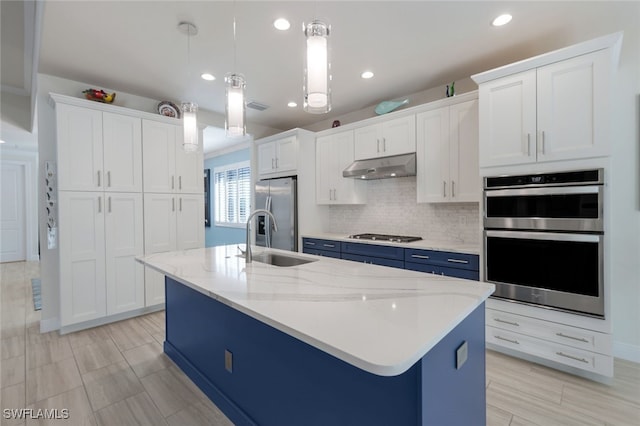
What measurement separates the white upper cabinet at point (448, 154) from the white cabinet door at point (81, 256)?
3.55 metres

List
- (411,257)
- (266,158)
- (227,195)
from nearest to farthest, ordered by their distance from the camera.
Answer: (411,257)
(266,158)
(227,195)

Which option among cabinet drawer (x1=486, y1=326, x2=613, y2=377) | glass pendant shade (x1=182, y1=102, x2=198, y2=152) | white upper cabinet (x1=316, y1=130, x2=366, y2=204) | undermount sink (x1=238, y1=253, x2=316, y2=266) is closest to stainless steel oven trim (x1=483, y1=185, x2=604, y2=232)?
cabinet drawer (x1=486, y1=326, x2=613, y2=377)

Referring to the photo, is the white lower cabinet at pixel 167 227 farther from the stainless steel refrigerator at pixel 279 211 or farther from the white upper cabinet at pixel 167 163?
the stainless steel refrigerator at pixel 279 211

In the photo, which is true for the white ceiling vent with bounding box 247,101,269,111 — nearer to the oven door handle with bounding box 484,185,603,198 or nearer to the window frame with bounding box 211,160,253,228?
the window frame with bounding box 211,160,253,228

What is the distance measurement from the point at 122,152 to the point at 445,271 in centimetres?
370

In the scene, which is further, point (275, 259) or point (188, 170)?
point (188, 170)

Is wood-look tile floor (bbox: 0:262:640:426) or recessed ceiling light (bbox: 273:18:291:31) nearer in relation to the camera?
wood-look tile floor (bbox: 0:262:640:426)

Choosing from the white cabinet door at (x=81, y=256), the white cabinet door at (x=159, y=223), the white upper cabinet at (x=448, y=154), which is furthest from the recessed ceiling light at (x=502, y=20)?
the white cabinet door at (x=81, y=256)

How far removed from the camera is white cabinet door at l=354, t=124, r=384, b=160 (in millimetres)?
3611

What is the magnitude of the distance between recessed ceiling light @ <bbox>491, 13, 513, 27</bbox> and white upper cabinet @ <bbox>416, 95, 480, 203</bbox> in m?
0.70

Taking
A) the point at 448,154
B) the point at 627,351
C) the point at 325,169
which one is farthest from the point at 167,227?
the point at 627,351

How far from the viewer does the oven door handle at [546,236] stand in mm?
2031

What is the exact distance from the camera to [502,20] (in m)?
2.19

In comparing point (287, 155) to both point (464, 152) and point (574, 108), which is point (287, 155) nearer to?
point (464, 152)
